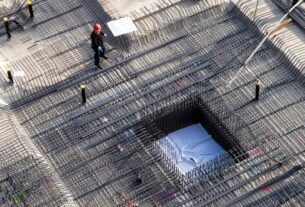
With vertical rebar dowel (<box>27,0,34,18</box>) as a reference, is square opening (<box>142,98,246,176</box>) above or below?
→ below

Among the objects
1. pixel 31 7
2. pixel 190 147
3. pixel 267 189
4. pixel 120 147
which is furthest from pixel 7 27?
pixel 267 189

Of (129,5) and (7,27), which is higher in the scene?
(129,5)

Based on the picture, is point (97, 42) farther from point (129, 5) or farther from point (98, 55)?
point (129, 5)

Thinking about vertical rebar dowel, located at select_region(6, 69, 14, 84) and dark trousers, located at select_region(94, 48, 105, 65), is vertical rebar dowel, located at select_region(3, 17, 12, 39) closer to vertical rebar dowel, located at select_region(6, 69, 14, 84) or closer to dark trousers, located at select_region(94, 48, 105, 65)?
vertical rebar dowel, located at select_region(6, 69, 14, 84)

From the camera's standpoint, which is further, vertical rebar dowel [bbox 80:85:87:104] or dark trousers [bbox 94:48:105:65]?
dark trousers [bbox 94:48:105:65]

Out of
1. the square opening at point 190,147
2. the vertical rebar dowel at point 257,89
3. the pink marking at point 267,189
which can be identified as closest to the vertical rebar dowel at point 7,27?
the square opening at point 190,147

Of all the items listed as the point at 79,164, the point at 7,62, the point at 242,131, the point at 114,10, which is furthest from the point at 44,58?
the point at 242,131

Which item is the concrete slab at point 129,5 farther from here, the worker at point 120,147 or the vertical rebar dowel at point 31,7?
the worker at point 120,147

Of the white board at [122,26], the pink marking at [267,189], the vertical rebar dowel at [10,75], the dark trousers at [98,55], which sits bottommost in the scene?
the vertical rebar dowel at [10,75]

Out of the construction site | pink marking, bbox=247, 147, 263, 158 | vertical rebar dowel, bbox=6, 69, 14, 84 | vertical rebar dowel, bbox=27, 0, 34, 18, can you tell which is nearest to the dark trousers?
the construction site
